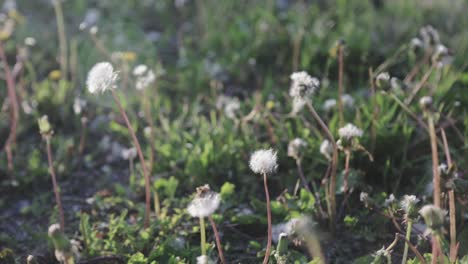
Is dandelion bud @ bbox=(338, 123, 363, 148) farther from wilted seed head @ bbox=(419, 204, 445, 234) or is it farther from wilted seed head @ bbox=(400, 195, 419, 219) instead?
wilted seed head @ bbox=(419, 204, 445, 234)

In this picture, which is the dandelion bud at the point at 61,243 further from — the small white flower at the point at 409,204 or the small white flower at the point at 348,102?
the small white flower at the point at 348,102

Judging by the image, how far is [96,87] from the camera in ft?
5.87

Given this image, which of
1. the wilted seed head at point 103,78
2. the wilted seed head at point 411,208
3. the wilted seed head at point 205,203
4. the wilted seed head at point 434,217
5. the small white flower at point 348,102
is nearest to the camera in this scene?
the wilted seed head at point 434,217

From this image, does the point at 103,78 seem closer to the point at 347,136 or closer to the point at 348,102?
the point at 347,136

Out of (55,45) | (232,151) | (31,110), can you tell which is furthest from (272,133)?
(55,45)

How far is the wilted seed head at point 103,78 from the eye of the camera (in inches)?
69.4

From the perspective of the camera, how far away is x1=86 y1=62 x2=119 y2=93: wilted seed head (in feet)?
5.78

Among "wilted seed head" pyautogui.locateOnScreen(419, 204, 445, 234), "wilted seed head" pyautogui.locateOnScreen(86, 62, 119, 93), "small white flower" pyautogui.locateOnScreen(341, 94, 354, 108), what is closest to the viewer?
"wilted seed head" pyautogui.locateOnScreen(419, 204, 445, 234)

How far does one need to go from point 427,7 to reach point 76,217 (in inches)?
98.0

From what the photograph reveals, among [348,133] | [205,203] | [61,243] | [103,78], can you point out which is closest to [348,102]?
[348,133]

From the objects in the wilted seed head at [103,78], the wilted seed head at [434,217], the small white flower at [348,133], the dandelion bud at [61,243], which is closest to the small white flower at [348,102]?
the small white flower at [348,133]

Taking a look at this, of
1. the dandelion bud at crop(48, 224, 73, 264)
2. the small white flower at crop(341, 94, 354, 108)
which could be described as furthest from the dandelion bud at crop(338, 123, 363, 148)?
the dandelion bud at crop(48, 224, 73, 264)

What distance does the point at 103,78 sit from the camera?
1.78 metres

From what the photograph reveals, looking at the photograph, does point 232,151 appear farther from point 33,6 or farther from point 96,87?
point 33,6
